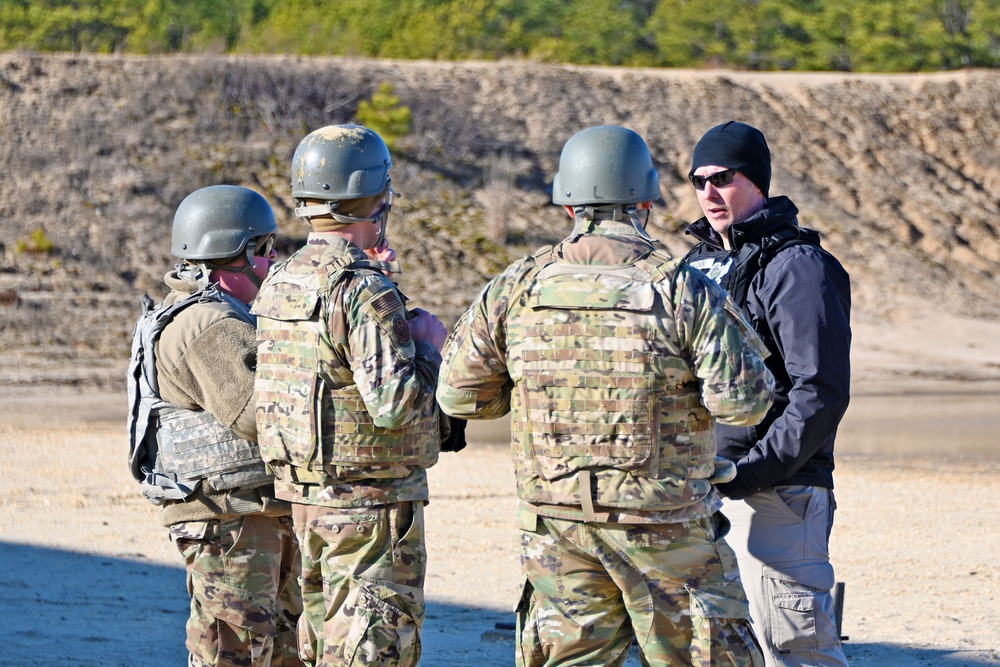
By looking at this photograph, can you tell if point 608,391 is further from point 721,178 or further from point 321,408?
point 721,178

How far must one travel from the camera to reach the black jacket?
3621 millimetres

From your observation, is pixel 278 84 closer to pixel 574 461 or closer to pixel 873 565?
pixel 873 565

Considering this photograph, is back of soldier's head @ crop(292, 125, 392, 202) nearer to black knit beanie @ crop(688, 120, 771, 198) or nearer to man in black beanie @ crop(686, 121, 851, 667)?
black knit beanie @ crop(688, 120, 771, 198)

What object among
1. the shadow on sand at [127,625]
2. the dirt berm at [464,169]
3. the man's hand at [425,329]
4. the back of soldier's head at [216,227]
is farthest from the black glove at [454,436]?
the dirt berm at [464,169]

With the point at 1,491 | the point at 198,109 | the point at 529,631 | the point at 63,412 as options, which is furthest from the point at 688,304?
the point at 198,109

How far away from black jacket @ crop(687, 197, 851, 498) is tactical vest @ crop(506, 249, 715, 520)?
14.9 inches

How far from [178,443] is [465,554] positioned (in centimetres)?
469

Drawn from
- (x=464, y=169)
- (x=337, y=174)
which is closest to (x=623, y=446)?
(x=337, y=174)

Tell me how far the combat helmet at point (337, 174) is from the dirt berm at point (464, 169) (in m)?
14.3

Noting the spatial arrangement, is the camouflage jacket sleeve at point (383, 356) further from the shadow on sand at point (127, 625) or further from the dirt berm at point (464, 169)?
the dirt berm at point (464, 169)

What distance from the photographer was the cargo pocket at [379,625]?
365 cm

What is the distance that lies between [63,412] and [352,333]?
1259 cm

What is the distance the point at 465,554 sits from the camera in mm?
8500

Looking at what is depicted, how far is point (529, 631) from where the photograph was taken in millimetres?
3332
